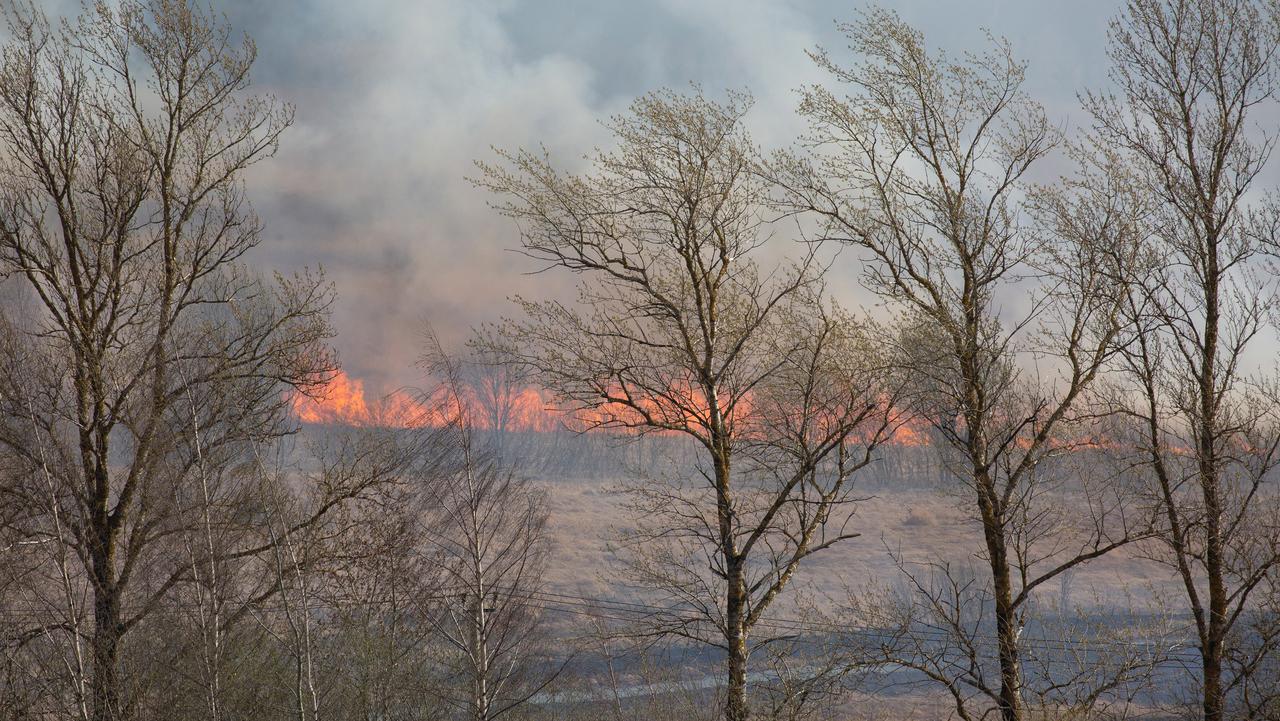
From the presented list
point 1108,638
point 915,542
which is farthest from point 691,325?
point 915,542

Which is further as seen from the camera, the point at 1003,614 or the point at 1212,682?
the point at 1212,682

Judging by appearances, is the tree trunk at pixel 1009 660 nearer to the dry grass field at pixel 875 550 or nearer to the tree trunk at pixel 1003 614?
the tree trunk at pixel 1003 614

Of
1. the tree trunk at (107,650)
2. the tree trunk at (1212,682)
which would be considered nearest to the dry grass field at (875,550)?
the tree trunk at (1212,682)

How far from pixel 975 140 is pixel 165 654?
15299 mm

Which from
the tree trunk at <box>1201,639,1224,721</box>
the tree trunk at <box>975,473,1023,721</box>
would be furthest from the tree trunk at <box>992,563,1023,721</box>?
the tree trunk at <box>1201,639,1224,721</box>

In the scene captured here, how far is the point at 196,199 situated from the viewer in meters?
13.5

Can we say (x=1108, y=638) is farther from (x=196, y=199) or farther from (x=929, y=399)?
(x=196, y=199)

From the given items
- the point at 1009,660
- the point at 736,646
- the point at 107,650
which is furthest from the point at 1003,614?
the point at 107,650

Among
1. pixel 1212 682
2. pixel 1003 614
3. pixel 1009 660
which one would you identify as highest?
pixel 1003 614

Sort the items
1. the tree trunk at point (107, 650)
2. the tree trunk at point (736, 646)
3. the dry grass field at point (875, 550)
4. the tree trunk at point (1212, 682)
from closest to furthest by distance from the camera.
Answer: the tree trunk at point (107, 650) → the tree trunk at point (736, 646) → the tree trunk at point (1212, 682) → the dry grass field at point (875, 550)

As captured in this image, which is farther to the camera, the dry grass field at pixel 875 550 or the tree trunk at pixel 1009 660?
the dry grass field at pixel 875 550

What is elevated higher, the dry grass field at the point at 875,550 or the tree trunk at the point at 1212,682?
the dry grass field at the point at 875,550

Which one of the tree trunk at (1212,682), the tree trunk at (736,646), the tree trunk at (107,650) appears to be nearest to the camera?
the tree trunk at (107,650)

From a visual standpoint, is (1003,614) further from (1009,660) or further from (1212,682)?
(1212,682)
